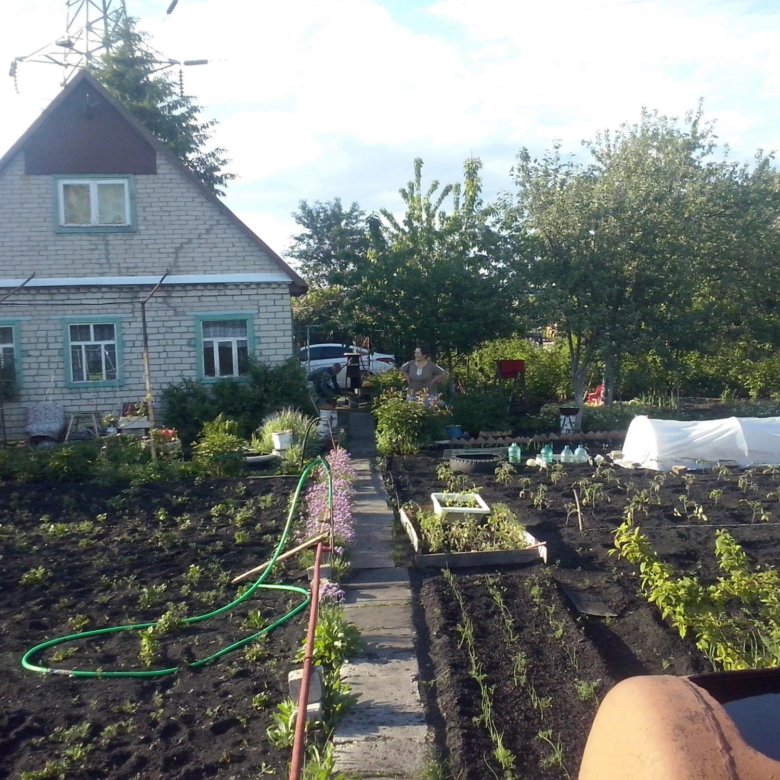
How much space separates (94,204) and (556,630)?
1362cm

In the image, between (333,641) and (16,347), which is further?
(16,347)

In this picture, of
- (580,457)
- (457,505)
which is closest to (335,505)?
(457,505)

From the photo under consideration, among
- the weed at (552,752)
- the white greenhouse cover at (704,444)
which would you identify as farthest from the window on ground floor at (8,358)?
the weed at (552,752)

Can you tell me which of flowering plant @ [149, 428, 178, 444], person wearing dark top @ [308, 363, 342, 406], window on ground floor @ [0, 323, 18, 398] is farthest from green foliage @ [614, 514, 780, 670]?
person wearing dark top @ [308, 363, 342, 406]

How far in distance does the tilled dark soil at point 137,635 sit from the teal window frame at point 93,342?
661 centimetres

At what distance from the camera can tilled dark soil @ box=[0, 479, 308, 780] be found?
4.09 meters

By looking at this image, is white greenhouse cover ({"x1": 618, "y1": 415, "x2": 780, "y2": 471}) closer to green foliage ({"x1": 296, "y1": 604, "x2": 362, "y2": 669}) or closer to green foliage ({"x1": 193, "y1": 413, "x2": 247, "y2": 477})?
green foliage ({"x1": 193, "y1": 413, "x2": 247, "y2": 477})

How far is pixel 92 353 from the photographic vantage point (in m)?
16.3

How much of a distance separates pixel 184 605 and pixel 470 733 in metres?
2.70

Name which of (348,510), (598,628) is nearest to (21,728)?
(598,628)

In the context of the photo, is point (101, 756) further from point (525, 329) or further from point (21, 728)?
point (525, 329)

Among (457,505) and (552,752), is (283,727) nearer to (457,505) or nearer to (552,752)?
(552,752)

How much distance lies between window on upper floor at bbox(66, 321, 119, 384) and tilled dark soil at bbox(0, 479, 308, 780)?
6704 mm

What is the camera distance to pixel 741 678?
266 cm
